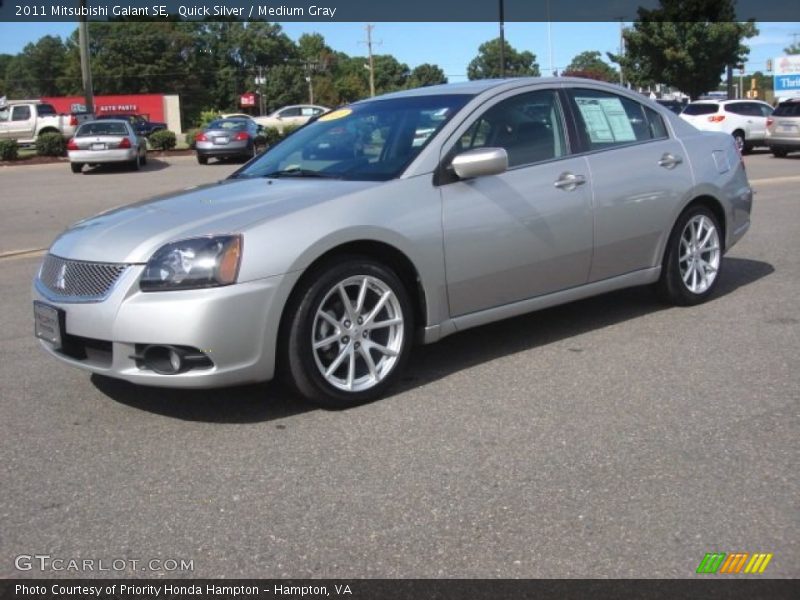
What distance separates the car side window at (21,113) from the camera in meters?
33.9

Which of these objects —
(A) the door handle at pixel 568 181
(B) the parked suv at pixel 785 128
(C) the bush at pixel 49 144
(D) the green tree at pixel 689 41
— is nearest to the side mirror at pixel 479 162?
(A) the door handle at pixel 568 181

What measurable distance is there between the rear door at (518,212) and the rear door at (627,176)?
141 mm

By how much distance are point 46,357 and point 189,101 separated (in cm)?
11562

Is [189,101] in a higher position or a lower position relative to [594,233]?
higher

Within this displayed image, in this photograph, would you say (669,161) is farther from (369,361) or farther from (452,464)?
(452,464)

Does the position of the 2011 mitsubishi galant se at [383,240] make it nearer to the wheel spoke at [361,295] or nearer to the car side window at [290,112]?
the wheel spoke at [361,295]

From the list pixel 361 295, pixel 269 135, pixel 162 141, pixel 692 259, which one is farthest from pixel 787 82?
pixel 361 295

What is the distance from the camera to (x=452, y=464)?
3656 mm

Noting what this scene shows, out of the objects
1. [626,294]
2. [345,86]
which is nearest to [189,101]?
[345,86]

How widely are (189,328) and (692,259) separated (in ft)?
12.4

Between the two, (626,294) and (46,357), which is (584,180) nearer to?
(626,294)

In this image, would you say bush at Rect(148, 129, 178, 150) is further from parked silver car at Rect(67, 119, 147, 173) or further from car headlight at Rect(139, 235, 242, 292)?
car headlight at Rect(139, 235, 242, 292)

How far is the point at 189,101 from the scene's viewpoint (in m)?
115

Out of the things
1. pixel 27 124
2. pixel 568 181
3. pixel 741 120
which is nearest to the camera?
pixel 568 181
